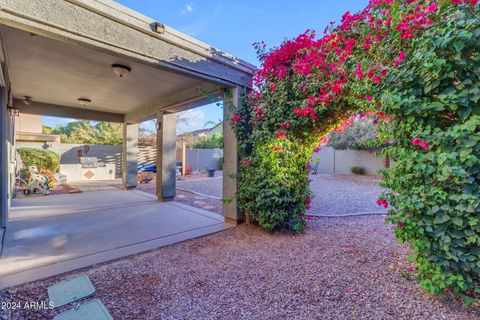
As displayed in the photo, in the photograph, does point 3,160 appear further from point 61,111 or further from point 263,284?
point 61,111

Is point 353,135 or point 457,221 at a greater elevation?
point 353,135

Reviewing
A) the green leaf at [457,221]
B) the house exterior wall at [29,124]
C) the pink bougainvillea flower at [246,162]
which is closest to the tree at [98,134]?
the house exterior wall at [29,124]

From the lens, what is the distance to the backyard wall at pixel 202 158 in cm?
1582

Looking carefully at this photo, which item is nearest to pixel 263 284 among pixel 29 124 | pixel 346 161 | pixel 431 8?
pixel 431 8

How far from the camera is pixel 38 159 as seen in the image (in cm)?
997

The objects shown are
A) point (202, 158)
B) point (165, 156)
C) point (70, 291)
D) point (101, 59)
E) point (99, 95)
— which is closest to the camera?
point (70, 291)

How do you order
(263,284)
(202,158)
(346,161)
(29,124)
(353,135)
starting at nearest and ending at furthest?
1. (263,284)
2. (29,124)
3. (353,135)
4. (346,161)
5. (202,158)

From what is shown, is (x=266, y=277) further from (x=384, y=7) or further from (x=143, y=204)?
(x=143, y=204)

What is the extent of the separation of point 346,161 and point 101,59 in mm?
13861

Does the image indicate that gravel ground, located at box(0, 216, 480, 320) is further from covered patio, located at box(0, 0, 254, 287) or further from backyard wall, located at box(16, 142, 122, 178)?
backyard wall, located at box(16, 142, 122, 178)

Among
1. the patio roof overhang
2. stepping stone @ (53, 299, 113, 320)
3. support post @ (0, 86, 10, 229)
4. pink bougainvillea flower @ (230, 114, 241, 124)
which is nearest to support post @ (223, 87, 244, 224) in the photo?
pink bougainvillea flower @ (230, 114, 241, 124)

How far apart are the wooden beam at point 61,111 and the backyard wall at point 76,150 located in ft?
17.6

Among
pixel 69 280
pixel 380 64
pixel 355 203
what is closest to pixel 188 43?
pixel 380 64

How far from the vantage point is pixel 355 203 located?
21.7 feet
